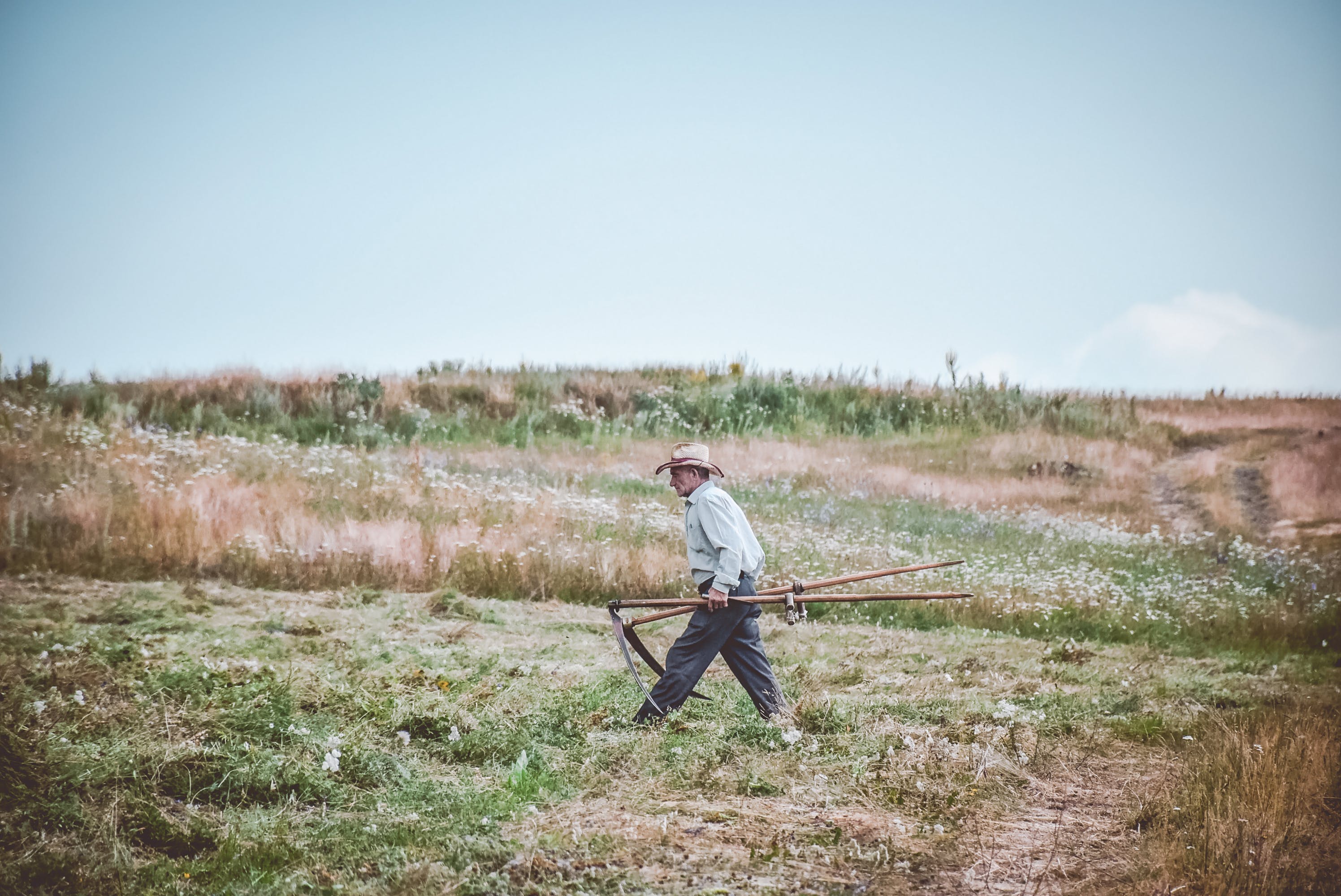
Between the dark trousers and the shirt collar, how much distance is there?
58 centimetres

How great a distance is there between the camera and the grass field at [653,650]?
13.1 ft

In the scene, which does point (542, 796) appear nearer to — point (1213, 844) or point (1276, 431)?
point (1213, 844)

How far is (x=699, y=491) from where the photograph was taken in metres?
5.53

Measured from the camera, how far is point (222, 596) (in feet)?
31.0

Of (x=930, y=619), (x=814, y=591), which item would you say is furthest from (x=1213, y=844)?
(x=814, y=591)

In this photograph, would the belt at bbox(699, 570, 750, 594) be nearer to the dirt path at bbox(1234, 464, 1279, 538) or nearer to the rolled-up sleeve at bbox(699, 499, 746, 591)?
the rolled-up sleeve at bbox(699, 499, 746, 591)

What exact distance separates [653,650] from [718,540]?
11.7ft

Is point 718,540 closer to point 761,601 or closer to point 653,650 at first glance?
point 761,601

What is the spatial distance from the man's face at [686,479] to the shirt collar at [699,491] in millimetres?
25

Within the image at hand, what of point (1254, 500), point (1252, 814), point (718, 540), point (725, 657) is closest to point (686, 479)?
point (718, 540)

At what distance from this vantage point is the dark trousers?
554cm

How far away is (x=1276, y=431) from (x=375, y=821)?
12746mm

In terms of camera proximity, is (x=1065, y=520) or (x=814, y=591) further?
(x=1065, y=520)

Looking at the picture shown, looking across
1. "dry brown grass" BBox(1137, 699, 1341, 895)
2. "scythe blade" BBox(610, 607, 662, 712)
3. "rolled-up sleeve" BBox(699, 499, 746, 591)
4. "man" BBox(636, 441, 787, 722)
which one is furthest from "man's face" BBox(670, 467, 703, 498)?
"dry brown grass" BBox(1137, 699, 1341, 895)
